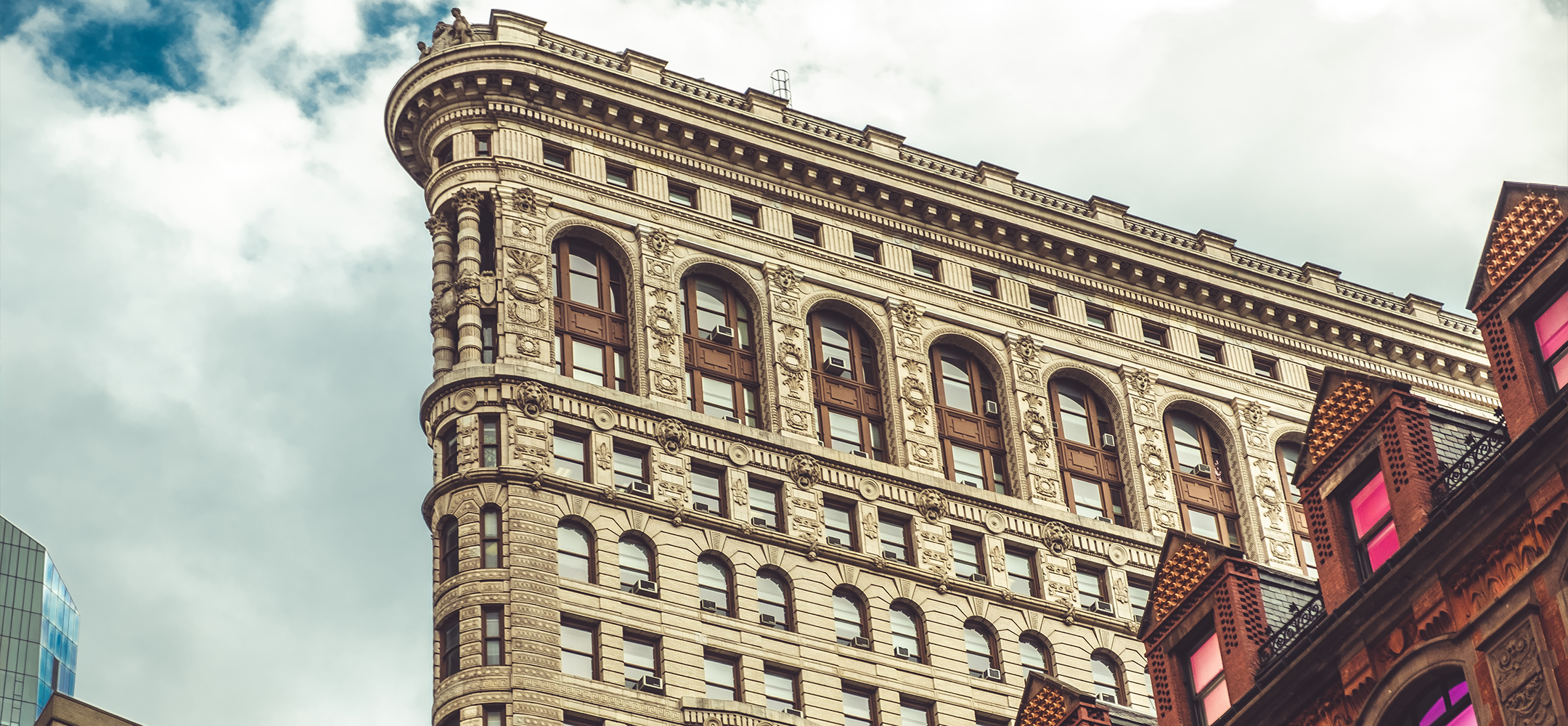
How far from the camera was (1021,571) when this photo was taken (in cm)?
8381

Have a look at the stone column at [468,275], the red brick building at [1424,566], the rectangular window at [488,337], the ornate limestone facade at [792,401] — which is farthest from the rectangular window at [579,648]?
the red brick building at [1424,566]

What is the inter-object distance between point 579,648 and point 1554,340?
4012cm

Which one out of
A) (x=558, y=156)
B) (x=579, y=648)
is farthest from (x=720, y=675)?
(x=558, y=156)

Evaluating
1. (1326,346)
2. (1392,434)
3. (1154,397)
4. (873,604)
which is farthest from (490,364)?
(1392,434)

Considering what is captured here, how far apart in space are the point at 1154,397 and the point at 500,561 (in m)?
28.8

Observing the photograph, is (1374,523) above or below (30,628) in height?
below

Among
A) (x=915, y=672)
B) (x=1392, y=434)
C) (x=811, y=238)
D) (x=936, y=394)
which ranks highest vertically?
(x=811, y=238)

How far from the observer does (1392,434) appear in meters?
39.1

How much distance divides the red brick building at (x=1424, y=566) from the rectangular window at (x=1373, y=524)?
0.04 meters

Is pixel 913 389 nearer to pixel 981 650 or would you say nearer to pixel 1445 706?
pixel 981 650

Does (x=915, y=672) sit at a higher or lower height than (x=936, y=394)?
lower

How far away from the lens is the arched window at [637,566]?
7506 cm

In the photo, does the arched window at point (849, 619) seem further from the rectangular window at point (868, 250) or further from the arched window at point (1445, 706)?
the arched window at point (1445, 706)

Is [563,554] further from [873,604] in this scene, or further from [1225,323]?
[1225,323]
